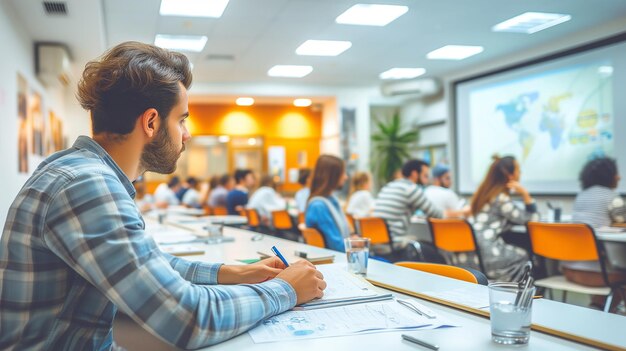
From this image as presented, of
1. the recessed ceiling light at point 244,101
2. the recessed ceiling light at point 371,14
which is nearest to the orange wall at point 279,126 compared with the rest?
the recessed ceiling light at point 244,101

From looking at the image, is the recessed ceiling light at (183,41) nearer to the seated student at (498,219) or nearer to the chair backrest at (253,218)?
the chair backrest at (253,218)

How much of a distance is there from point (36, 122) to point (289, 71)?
4.18 metres

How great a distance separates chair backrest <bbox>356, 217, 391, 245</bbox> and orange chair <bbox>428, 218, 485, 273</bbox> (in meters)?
0.59

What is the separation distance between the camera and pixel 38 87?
21.6 feet

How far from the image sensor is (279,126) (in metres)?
12.2

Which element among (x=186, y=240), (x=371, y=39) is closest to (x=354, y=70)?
(x=371, y=39)

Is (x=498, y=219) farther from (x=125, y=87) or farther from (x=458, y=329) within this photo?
(x=125, y=87)

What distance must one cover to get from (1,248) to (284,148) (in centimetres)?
1117

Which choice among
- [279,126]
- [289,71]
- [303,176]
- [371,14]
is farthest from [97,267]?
[279,126]

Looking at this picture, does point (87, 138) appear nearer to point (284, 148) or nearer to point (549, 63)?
point (549, 63)

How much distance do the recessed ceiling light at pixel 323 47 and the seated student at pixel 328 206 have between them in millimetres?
3913

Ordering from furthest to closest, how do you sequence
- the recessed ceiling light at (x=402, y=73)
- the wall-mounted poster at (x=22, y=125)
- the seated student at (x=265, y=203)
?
the recessed ceiling light at (x=402, y=73)
the seated student at (x=265, y=203)
the wall-mounted poster at (x=22, y=125)

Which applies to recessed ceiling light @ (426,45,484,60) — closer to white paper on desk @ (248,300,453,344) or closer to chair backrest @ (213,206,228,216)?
chair backrest @ (213,206,228,216)

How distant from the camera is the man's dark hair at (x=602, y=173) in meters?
4.11
